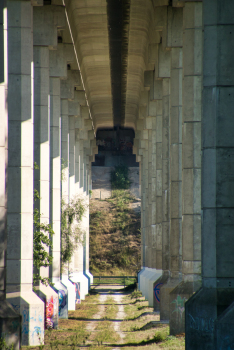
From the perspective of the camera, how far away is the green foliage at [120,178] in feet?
280

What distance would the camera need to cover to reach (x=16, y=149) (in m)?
18.5

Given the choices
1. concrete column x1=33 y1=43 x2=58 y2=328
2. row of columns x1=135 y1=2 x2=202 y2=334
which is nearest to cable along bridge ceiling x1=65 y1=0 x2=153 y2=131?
row of columns x1=135 y1=2 x2=202 y2=334

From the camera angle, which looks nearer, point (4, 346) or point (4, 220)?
point (4, 346)

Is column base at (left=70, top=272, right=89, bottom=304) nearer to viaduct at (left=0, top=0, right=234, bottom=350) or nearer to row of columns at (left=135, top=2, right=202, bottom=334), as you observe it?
viaduct at (left=0, top=0, right=234, bottom=350)

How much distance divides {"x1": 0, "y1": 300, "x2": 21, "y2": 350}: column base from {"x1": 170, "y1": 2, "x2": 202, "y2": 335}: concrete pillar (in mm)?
9139

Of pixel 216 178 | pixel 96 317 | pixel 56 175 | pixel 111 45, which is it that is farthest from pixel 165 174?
pixel 216 178

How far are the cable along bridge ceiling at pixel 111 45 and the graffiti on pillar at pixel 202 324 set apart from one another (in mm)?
19294

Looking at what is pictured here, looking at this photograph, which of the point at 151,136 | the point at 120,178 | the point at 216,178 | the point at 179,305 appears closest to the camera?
the point at 216,178

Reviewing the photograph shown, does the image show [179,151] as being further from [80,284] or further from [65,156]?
[80,284]

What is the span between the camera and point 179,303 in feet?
70.3

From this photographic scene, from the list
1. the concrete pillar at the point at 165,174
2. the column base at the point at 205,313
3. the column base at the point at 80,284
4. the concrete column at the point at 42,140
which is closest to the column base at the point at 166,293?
the concrete pillar at the point at 165,174

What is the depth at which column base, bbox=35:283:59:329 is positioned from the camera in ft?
75.3

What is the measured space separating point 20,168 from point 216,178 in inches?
304

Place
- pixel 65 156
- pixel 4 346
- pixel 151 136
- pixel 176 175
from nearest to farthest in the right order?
pixel 4 346
pixel 176 175
pixel 65 156
pixel 151 136
